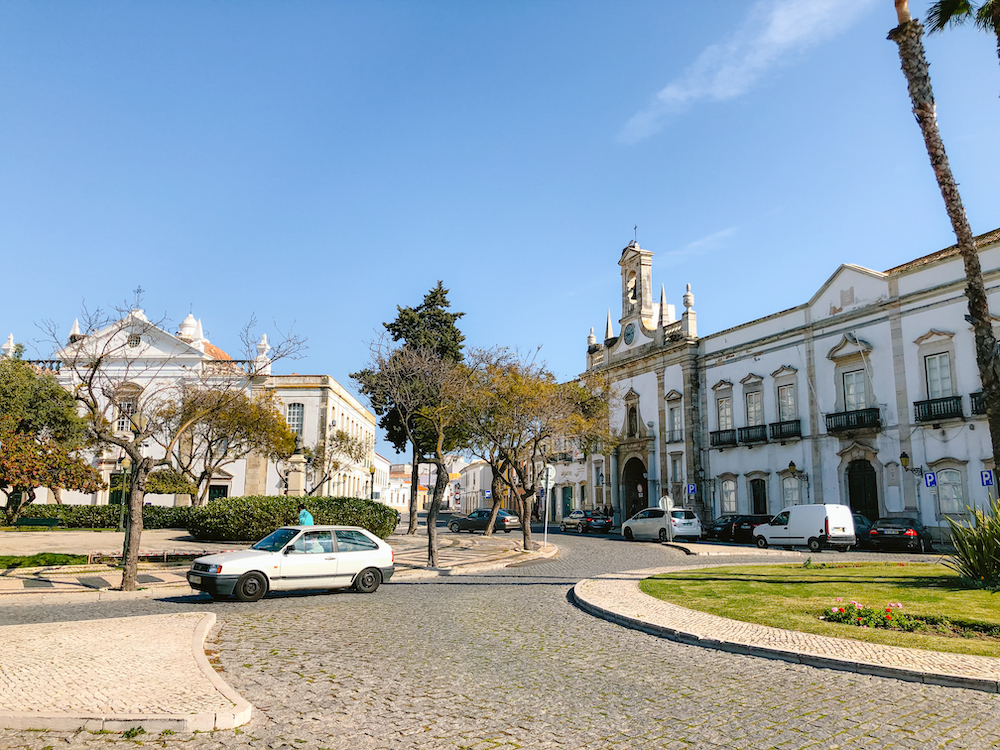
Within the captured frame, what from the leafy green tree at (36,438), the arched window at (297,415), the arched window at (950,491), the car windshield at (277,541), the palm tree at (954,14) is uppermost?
the palm tree at (954,14)

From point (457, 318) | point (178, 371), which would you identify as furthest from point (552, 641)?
point (178, 371)

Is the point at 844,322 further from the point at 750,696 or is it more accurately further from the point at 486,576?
the point at 750,696

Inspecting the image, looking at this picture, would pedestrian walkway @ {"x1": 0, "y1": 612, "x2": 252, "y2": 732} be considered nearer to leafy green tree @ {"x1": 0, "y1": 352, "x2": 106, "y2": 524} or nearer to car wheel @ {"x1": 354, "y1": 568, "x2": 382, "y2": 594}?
car wheel @ {"x1": 354, "y1": 568, "x2": 382, "y2": 594}

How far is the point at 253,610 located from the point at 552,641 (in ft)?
16.9

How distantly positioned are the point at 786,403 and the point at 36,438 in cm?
3598

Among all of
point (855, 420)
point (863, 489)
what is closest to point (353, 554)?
point (855, 420)

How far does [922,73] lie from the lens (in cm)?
1424

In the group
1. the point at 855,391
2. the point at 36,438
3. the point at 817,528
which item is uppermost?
the point at 855,391

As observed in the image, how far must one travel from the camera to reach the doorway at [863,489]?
103 feet

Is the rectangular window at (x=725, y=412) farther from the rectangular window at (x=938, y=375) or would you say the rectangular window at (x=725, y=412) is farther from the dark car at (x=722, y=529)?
the rectangular window at (x=938, y=375)

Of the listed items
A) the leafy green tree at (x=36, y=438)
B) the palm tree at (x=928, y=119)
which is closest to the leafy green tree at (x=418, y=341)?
the leafy green tree at (x=36, y=438)

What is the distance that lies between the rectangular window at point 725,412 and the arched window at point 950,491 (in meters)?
12.1

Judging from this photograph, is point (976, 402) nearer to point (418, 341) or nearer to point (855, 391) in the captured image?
point (855, 391)

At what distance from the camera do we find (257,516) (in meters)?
24.1
